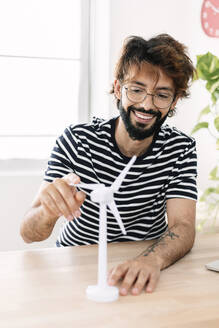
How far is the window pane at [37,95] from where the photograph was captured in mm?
3170

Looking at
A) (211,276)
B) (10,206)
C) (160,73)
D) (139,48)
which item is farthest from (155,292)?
(10,206)

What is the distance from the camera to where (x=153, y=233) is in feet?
5.80

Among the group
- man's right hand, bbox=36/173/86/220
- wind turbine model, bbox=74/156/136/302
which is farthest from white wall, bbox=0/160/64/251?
wind turbine model, bbox=74/156/136/302

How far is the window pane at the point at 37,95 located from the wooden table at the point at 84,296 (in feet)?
6.37

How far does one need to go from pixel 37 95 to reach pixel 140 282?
230cm

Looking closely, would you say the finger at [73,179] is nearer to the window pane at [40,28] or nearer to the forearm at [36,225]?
the forearm at [36,225]

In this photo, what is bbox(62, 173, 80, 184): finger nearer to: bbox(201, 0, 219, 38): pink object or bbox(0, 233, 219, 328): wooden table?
bbox(0, 233, 219, 328): wooden table

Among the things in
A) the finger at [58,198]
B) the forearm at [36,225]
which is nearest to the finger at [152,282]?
the finger at [58,198]

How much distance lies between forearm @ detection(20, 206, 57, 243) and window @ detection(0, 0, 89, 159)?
1.69m

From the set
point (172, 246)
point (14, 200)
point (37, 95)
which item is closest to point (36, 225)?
point (172, 246)

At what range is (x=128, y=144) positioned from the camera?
1.75 meters

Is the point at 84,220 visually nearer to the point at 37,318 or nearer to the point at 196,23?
the point at 37,318

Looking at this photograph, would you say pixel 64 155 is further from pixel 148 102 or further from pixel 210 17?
pixel 210 17

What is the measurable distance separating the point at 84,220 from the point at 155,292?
67 cm
